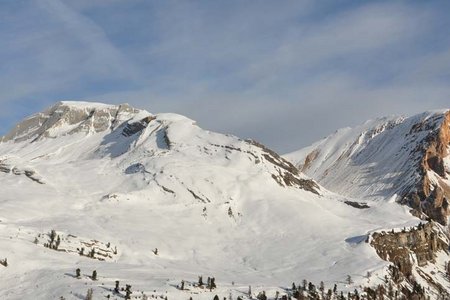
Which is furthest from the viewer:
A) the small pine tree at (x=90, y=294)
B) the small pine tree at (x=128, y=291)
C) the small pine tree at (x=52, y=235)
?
the small pine tree at (x=52, y=235)

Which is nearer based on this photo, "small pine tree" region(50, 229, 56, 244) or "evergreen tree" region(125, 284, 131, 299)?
"evergreen tree" region(125, 284, 131, 299)

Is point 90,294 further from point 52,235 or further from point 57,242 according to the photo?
point 52,235

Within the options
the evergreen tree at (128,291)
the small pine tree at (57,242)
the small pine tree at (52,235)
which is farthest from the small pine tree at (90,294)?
the small pine tree at (52,235)

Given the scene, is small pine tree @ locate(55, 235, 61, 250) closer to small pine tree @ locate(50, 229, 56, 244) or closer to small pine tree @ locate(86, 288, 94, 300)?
small pine tree @ locate(50, 229, 56, 244)

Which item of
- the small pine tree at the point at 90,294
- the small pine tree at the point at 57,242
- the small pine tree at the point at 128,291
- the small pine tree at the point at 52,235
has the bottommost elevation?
the small pine tree at the point at 90,294

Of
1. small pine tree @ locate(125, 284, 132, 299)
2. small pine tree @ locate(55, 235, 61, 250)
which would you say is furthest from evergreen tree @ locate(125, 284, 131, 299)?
small pine tree @ locate(55, 235, 61, 250)

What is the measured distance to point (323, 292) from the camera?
6093 inches

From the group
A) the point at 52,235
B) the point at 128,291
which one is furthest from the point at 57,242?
the point at 128,291

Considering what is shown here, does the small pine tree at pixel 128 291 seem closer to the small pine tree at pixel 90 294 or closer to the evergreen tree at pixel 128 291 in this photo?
the evergreen tree at pixel 128 291

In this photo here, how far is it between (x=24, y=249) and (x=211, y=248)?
190 ft

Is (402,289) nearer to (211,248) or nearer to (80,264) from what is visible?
(211,248)

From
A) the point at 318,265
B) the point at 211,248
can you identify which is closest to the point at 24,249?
the point at 211,248

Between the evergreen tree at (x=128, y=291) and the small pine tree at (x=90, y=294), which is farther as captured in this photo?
the evergreen tree at (x=128, y=291)

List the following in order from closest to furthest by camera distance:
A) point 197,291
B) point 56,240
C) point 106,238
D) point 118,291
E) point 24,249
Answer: point 118,291 → point 197,291 → point 24,249 → point 56,240 → point 106,238
